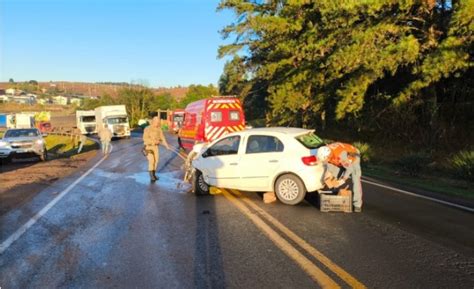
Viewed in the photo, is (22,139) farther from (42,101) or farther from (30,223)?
(42,101)

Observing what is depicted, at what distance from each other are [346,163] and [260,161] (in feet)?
6.24

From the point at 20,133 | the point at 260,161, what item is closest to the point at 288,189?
the point at 260,161

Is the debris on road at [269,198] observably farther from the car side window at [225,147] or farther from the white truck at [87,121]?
the white truck at [87,121]

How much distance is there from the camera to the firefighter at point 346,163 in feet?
28.6

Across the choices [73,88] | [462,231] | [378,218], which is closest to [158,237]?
[378,218]

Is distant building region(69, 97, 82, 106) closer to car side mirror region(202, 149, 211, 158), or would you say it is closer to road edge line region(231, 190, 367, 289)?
car side mirror region(202, 149, 211, 158)

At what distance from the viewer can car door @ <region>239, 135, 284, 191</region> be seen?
380 inches

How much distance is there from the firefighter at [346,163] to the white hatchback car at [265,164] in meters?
0.29

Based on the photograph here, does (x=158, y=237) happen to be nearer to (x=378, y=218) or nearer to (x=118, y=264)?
(x=118, y=264)

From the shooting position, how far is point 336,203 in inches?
337

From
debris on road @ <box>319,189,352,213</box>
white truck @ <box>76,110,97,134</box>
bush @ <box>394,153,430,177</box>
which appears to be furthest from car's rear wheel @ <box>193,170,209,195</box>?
white truck @ <box>76,110,97,134</box>

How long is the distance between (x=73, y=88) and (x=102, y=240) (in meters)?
171

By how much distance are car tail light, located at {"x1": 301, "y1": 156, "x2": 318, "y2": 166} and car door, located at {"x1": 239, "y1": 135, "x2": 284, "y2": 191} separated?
1.69 ft

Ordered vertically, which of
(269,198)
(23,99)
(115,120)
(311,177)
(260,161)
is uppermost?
(23,99)
